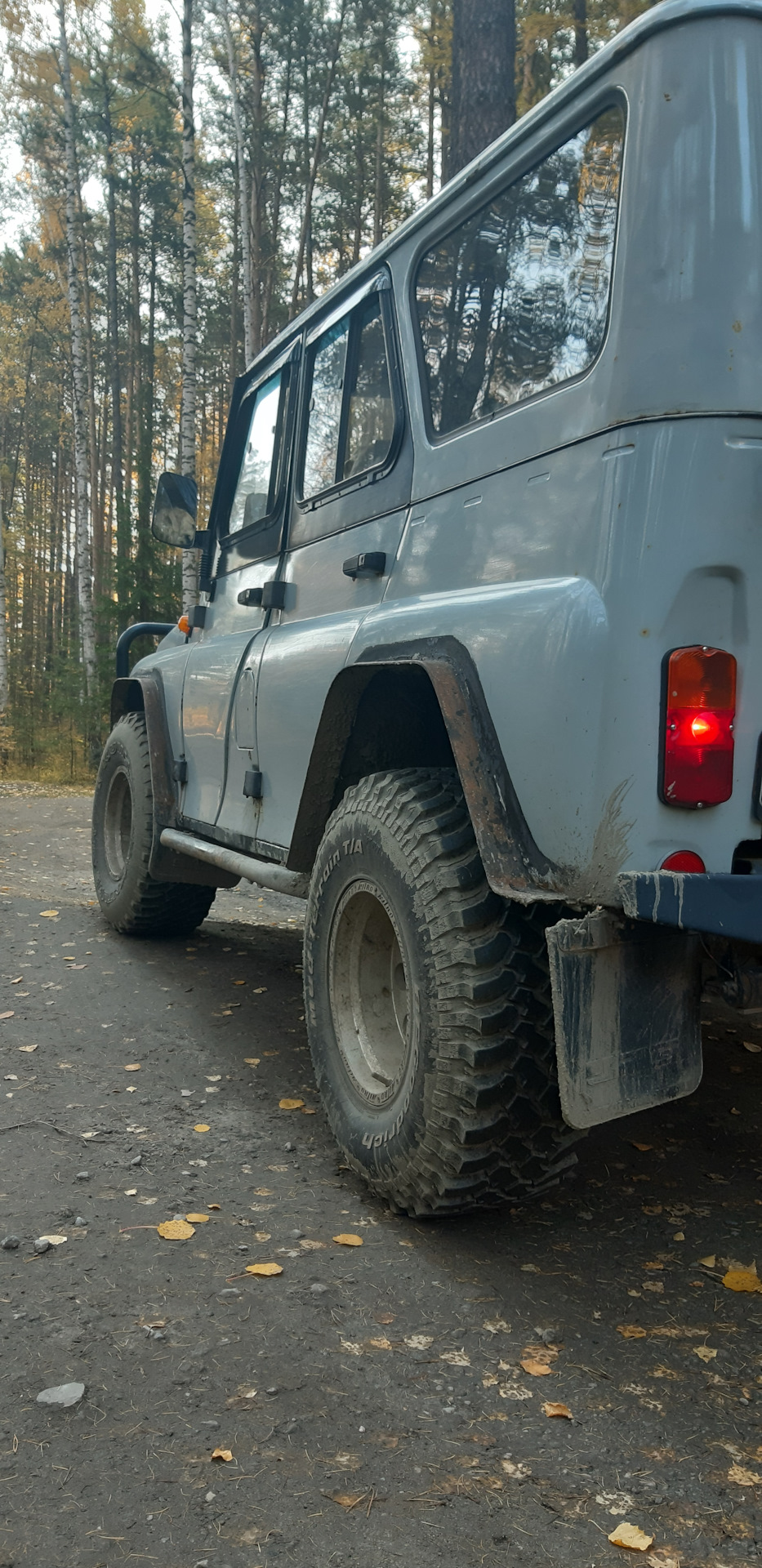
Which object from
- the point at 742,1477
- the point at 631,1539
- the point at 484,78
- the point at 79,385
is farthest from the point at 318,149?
the point at 631,1539

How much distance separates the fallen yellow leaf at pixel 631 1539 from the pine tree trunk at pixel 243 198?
1815 cm

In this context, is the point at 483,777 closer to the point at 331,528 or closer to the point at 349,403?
the point at 331,528

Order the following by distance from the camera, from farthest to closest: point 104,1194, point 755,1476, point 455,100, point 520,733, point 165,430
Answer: point 165,430
point 455,100
point 104,1194
point 520,733
point 755,1476

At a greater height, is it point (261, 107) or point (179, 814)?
point (261, 107)

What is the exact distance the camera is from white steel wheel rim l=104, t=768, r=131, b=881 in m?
5.79

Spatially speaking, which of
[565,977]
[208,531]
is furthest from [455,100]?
[565,977]

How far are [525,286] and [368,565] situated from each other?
938 mm

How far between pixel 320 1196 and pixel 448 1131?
1.99 ft

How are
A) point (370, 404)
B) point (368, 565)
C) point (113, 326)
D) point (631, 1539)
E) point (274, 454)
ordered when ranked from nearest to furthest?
1. point (631, 1539)
2. point (368, 565)
3. point (370, 404)
4. point (274, 454)
5. point (113, 326)

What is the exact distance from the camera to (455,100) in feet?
27.4

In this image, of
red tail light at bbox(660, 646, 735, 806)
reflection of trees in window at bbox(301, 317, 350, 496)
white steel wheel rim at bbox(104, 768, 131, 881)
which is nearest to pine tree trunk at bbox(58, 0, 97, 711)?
white steel wheel rim at bbox(104, 768, 131, 881)

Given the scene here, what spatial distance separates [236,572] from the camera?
4555 millimetres

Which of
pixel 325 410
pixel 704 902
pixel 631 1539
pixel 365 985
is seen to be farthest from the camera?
pixel 325 410

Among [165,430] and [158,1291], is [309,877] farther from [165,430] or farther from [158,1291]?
[165,430]
